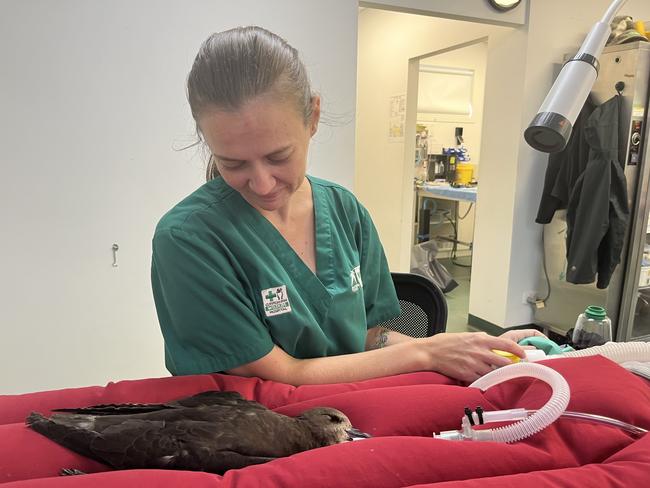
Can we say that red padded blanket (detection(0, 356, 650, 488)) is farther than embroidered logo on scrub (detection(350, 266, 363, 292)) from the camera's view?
No

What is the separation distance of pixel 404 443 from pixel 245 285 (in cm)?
45

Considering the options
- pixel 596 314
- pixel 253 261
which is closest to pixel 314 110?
pixel 253 261

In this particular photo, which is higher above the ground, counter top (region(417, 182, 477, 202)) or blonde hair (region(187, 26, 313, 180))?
blonde hair (region(187, 26, 313, 180))

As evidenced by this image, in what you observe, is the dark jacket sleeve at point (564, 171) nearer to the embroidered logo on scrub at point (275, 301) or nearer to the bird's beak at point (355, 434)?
the embroidered logo on scrub at point (275, 301)

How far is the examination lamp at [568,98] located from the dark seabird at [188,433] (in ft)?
1.47

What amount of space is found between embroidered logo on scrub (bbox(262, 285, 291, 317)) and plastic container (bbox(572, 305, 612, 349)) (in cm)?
57

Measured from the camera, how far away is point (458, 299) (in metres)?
3.82

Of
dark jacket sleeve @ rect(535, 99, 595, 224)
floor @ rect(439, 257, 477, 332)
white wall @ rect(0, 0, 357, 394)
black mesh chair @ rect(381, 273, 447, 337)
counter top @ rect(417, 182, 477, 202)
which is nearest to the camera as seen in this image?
black mesh chair @ rect(381, 273, 447, 337)

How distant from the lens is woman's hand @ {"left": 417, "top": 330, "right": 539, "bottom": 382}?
0.75 metres

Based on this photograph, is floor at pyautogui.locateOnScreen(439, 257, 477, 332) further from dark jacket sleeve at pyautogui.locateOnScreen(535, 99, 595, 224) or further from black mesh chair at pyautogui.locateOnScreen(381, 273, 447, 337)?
black mesh chair at pyautogui.locateOnScreen(381, 273, 447, 337)

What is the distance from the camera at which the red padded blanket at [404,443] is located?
44 cm

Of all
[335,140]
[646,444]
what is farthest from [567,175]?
[646,444]

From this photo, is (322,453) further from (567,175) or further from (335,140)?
(567,175)

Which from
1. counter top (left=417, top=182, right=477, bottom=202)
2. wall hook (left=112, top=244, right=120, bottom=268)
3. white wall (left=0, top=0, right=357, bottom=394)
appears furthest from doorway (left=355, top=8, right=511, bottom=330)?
wall hook (left=112, top=244, right=120, bottom=268)
